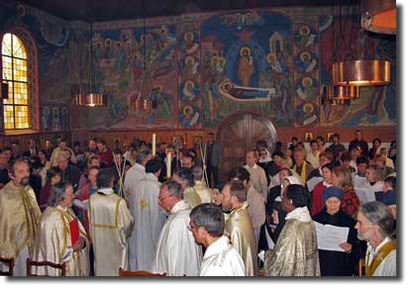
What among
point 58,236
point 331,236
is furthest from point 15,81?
point 331,236

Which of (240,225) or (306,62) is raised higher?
(306,62)

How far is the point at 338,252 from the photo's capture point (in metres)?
4.94

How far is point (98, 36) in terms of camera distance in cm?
1795

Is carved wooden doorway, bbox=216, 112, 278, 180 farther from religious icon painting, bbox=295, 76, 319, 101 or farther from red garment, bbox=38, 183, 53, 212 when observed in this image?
red garment, bbox=38, 183, 53, 212

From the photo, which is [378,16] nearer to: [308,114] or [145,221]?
[145,221]

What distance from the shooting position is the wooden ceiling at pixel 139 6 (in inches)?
603

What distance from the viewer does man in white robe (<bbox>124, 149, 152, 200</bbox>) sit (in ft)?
24.0

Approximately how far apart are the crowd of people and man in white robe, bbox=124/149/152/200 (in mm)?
17

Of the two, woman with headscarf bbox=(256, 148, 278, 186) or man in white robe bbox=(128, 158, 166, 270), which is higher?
woman with headscarf bbox=(256, 148, 278, 186)

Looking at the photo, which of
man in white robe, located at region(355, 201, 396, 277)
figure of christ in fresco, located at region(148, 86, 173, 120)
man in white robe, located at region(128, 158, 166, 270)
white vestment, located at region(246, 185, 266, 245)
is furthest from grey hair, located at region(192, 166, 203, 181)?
figure of christ in fresco, located at region(148, 86, 173, 120)

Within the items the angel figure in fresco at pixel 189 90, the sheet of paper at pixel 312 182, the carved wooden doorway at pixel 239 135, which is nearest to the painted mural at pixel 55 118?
the angel figure in fresco at pixel 189 90

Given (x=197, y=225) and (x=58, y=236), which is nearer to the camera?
(x=197, y=225)

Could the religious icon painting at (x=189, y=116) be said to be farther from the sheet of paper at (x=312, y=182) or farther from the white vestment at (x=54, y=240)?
the white vestment at (x=54, y=240)

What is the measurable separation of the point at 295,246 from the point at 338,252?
1219 mm
